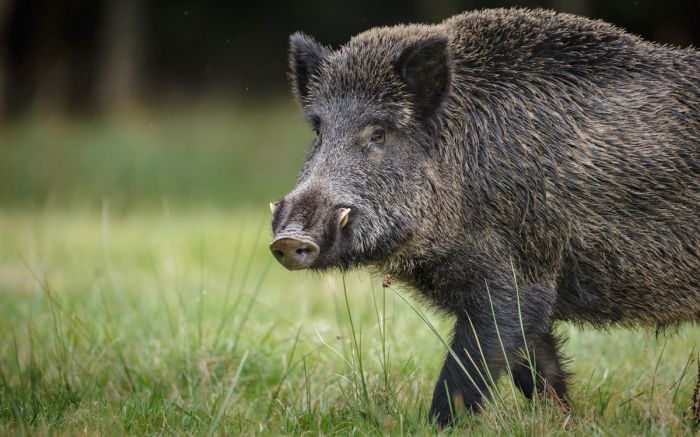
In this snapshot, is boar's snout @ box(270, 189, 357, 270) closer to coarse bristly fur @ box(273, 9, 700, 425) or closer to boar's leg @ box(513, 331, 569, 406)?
coarse bristly fur @ box(273, 9, 700, 425)

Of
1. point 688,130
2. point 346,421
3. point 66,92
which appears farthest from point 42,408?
point 66,92

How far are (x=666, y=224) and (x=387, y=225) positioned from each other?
1244 millimetres

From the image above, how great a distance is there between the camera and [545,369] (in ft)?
14.6

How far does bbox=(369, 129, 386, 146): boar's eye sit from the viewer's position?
4105 mm

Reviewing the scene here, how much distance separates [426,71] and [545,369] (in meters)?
1.50

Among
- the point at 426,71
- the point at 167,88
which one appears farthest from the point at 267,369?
the point at 167,88

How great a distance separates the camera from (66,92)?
20.9 metres

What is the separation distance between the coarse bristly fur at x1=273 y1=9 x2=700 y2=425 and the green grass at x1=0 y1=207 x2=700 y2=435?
0.30m

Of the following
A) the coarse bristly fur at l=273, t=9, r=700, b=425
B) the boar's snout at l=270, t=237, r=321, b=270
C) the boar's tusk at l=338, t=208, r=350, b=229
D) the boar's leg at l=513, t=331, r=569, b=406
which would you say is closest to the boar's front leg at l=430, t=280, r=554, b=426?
the coarse bristly fur at l=273, t=9, r=700, b=425

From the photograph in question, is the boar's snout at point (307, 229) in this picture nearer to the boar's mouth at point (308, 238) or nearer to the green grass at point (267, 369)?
the boar's mouth at point (308, 238)

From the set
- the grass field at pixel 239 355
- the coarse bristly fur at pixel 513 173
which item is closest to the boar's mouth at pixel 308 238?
the coarse bristly fur at pixel 513 173

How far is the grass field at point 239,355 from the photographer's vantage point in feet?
12.5

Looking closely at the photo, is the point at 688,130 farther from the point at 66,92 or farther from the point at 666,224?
the point at 66,92

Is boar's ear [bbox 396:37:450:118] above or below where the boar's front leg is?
above
